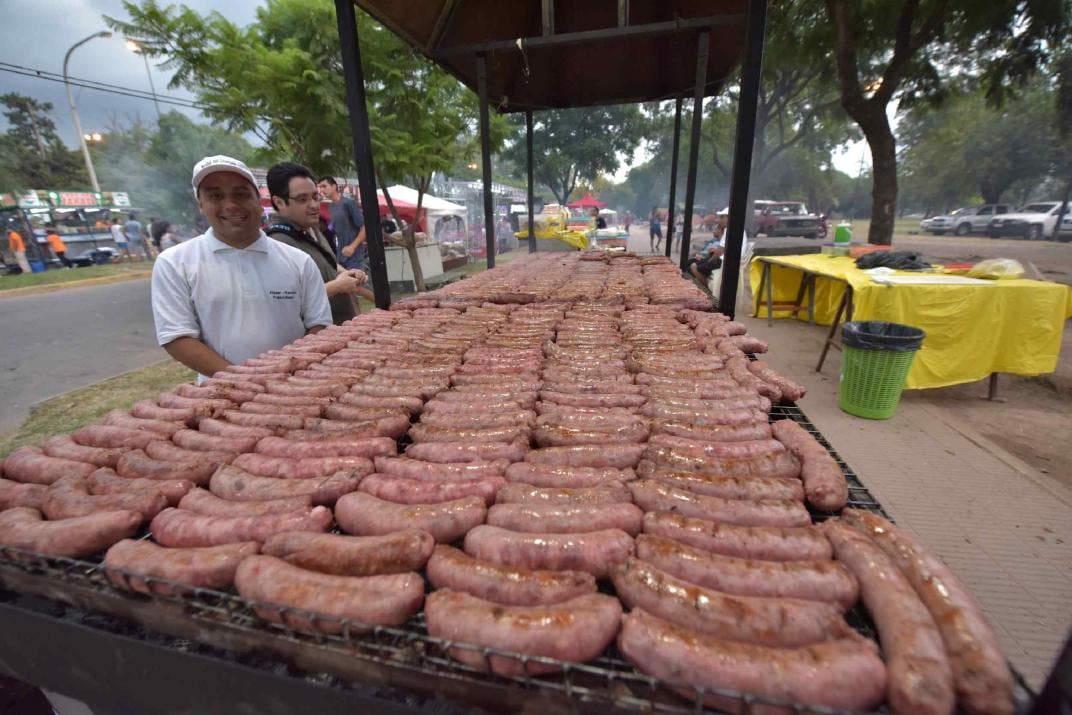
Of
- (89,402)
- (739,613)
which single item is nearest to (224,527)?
(739,613)

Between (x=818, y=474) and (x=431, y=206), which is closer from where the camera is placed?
(x=818, y=474)

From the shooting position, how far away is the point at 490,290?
16.3 ft

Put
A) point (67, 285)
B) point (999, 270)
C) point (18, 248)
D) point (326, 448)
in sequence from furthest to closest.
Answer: point (18, 248), point (67, 285), point (999, 270), point (326, 448)

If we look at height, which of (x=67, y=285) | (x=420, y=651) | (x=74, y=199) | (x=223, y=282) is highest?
(x=74, y=199)

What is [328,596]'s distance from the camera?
51.8 inches

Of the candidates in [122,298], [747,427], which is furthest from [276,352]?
[122,298]

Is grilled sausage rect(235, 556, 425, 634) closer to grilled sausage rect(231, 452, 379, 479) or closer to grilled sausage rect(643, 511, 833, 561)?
grilled sausage rect(231, 452, 379, 479)

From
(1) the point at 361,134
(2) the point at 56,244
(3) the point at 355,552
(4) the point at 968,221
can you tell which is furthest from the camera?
(4) the point at 968,221

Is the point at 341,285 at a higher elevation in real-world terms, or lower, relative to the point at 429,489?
higher

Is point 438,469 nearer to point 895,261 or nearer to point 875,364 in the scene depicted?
point 875,364

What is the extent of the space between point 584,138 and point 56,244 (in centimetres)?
3148

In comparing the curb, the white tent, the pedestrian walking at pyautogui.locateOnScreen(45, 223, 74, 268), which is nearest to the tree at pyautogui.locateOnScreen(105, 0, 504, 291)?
the white tent

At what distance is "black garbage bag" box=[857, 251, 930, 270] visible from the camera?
752 cm

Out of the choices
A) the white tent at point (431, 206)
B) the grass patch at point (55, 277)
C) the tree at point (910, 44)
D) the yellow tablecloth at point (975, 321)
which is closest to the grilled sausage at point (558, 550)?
the yellow tablecloth at point (975, 321)
